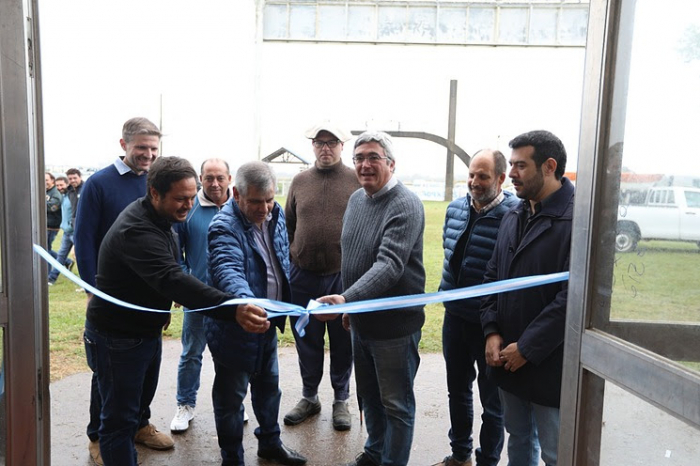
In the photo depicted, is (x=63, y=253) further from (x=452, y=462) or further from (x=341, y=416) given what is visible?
(x=452, y=462)

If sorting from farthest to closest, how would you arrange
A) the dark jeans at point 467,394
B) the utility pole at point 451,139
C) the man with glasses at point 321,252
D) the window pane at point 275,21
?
the utility pole at point 451,139 < the window pane at point 275,21 < the man with glasses at point 321,252 < the dark jeans at point 467,394

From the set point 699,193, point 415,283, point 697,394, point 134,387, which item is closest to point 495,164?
point 415,283

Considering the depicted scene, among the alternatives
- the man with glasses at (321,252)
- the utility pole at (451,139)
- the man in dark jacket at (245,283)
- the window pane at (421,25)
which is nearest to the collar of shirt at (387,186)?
the man in dark jacket at (245,283)

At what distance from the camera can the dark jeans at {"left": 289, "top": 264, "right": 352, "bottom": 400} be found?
4555 mm

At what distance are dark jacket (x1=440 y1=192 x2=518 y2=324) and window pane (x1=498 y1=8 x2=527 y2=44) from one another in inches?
358

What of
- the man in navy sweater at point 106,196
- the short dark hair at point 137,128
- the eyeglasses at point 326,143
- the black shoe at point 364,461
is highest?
the short dark hair at point 137,128

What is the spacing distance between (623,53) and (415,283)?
5.97 ft

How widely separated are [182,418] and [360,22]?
368 inches

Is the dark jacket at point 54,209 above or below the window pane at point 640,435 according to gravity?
below

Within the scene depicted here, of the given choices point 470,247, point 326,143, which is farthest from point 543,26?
point 470,247

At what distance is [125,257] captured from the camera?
2916mm

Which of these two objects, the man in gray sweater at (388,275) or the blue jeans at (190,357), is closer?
the man in gray sweater at (388,275)

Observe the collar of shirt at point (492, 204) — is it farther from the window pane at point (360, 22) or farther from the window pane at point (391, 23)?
the window pane at point (391, 23)

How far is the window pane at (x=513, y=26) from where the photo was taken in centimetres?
1152
